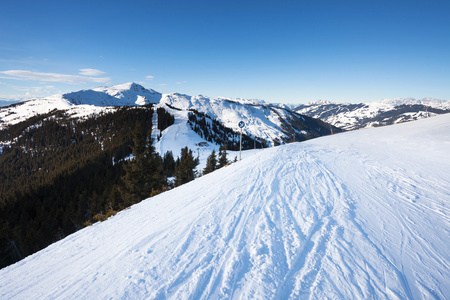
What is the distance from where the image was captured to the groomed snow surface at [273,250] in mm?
3107

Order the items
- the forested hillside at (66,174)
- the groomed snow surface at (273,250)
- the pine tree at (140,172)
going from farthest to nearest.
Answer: the forested hillside at (66,174) → the pine tree at (140,172) → the groomed snow surface at (273,250)

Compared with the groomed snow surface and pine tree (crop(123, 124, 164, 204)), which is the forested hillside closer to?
pine tree (crop(123, 124, 164, 204))

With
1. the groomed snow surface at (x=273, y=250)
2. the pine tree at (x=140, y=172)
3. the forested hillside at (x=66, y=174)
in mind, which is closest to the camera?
the groomed snow surface at (x=273, y=250)

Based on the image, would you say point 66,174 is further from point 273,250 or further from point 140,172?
point 273,250

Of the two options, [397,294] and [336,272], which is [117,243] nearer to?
[336,272]

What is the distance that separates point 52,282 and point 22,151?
204031 mm

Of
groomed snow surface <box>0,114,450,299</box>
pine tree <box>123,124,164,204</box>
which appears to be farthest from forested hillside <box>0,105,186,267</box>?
groomed snow surface <box>0,114,450,299</box>

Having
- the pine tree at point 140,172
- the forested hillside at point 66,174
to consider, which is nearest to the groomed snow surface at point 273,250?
the forested hillside at point 66,174

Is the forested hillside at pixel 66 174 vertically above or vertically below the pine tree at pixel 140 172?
below

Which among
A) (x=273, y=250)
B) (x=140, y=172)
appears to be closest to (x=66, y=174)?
(x=140, y=172)

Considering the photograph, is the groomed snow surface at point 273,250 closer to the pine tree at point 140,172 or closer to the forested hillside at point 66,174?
Result: the forested hillside at point 66,174

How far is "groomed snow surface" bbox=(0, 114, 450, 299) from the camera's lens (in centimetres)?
311

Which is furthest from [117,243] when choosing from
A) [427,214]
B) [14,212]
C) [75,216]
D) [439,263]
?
[14,212]

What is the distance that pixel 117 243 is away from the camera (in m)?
5.59
